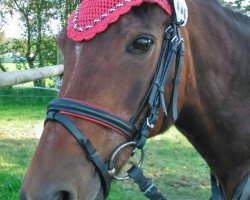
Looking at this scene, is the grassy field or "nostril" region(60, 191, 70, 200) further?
the grassy field

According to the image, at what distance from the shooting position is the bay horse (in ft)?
6.15

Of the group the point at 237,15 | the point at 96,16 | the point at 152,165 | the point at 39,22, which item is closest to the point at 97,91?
the point at 96,16

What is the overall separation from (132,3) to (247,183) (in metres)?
1.21

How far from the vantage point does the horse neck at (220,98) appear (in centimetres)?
253

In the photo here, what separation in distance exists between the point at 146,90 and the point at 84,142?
42 cm

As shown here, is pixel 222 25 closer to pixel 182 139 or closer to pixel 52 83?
pixel 182 139

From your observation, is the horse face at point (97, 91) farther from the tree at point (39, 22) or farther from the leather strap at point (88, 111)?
the tree at point (39, 22)

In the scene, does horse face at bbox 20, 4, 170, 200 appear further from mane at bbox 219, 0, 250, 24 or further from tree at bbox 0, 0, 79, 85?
tree at bbox 0, 0, 79, 85

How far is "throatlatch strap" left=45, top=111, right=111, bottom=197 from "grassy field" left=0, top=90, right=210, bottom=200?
2401 millimetres

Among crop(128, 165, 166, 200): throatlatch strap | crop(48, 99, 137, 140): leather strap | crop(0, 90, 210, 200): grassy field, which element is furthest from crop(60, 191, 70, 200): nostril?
crop(0, 90, 210, 200): grassy field

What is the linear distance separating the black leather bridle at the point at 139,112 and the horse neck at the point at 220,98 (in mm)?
290

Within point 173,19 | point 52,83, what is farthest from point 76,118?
point 52,83

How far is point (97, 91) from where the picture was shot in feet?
6.43

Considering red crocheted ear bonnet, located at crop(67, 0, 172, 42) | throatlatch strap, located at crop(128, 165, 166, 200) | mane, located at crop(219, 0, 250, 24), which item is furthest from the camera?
mane, located at crop(219, 0, 250, 24)
